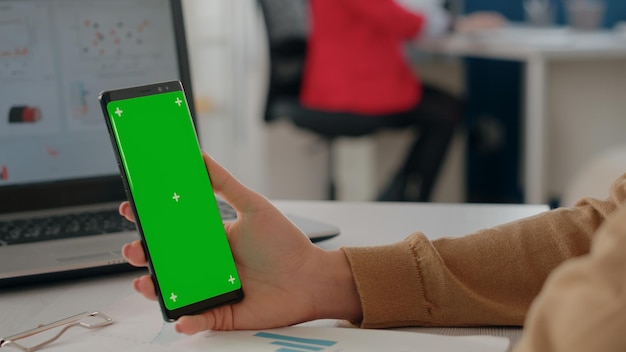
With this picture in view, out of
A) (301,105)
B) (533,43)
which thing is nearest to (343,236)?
(533,43)

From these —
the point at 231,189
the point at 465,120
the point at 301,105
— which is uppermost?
the point at 231,189

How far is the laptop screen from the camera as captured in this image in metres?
1.02

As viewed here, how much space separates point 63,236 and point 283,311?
11.9 inches

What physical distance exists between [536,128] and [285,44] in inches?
33.8

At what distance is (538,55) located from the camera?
2793 millimetres

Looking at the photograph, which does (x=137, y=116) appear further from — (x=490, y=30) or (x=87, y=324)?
(x=490, y=30)

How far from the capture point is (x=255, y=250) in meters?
0.75

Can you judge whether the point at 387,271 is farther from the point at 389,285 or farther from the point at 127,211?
the point at 127,211

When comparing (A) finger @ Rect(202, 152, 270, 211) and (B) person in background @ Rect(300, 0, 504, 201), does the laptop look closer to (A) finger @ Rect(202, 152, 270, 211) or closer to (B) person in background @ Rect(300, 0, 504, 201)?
(A) finger @ Rect(202, 152, 270, 211)

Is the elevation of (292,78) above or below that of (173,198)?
below

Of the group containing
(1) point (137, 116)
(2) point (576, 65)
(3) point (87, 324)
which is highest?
(1) point (137, 116)

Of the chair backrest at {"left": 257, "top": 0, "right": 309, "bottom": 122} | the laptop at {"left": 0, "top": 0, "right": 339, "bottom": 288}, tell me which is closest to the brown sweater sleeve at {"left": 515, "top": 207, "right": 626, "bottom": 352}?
the laptop at {"left": 0, "top": 0, "right": 339, "bottom": 288}

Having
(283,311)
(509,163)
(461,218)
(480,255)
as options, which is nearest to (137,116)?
(283,311)

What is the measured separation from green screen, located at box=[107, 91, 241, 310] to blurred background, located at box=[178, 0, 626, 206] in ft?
8.39
